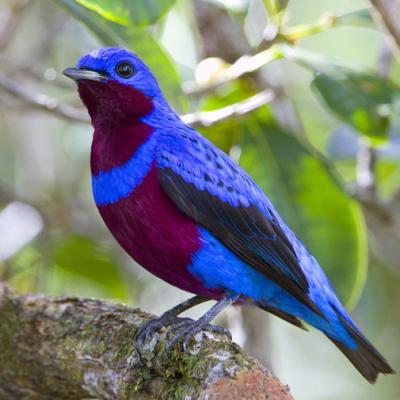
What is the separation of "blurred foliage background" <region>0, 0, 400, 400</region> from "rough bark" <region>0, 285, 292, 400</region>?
3.70 ft

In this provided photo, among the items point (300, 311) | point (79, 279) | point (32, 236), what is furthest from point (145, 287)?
point (300, 311)

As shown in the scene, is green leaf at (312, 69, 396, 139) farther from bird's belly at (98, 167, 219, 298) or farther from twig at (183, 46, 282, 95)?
bird's belly at (98, 167, 219, 298)

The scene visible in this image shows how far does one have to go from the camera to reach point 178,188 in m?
5.00

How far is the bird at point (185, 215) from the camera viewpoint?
4.93 m

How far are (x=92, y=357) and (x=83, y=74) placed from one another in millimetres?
1487

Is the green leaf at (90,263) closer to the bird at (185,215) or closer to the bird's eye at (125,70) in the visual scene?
the bird at (185,215)

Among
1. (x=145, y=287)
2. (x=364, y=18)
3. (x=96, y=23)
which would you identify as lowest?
(x=145, y=287)

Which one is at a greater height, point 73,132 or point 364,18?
point 364,18

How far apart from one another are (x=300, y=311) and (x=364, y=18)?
1.87 metres

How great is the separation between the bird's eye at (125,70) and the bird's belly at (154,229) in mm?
633

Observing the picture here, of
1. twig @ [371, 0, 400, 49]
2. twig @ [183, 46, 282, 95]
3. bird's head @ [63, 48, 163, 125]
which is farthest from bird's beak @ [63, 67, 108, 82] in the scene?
twig @ [371, 0, 400, 49]

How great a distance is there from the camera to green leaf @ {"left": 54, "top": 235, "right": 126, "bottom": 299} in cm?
701

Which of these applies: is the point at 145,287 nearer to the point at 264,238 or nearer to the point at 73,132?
the point at 73,132

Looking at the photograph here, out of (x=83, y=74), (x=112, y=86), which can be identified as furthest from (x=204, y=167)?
(x=83, y=74)
